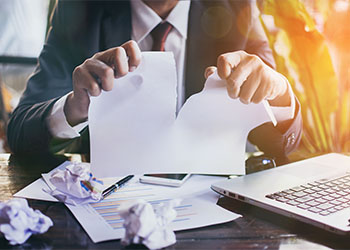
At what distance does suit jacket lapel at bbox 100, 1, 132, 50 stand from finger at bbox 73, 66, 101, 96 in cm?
47

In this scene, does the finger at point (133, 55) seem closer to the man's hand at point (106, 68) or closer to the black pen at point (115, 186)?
the man's hand at point (106, 68)

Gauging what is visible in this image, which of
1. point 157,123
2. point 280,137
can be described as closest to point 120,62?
point 157,123

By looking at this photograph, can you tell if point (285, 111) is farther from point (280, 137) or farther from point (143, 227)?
point (143, 227)

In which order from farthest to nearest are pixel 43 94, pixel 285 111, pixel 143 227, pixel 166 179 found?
pixel 43 94, pixel 285 111, pixel 166 179, pixel 143 227

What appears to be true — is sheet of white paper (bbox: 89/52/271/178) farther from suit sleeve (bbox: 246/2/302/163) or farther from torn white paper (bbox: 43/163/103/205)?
suit sleeve (bbox: 246/2/302/163)

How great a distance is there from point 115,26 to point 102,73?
56 cm

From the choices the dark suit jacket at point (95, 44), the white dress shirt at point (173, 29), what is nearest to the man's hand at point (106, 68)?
the dark suit jacket at point (95, 44)

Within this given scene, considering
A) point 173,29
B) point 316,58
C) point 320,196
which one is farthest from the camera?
point 316,58

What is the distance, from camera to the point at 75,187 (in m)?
0.51

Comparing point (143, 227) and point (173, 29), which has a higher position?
point (173, 29)

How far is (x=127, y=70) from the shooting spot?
1.73 ft

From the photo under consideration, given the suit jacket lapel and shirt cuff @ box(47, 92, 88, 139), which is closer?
shirt cuff @ box(47, 92, 88, 139)

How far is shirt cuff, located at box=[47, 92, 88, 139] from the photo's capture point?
0.76 m

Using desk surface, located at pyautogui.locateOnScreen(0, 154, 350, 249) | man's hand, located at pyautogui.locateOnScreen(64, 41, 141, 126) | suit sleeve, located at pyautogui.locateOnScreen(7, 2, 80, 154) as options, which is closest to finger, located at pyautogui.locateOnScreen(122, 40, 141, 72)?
man's hand, located at pyautogui.locateOnScreen(64, 41, 141, 126)
